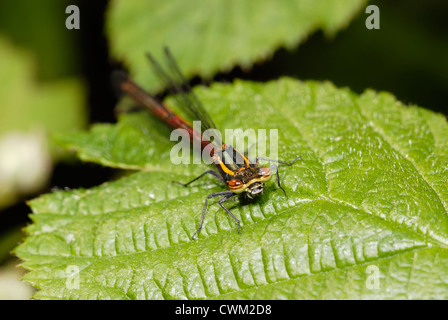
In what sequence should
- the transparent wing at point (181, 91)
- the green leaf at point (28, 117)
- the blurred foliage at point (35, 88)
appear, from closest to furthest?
the transparent wing at point (181, 91) → the green leaf at point (28, 117) → the blurred foliage at point (35, 88)

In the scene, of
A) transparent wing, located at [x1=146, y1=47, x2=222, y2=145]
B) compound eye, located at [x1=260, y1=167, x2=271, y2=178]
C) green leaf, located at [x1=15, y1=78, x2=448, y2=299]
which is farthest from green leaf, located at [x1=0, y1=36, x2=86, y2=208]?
compound eye, located at [x1=260, y1=167, x2=271, y2=178]

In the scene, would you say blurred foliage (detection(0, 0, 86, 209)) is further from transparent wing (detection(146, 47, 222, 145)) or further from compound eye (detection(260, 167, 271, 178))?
compound eye (detection(260, 167, 271, 178))

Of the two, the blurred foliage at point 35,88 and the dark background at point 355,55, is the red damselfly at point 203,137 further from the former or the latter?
the blurred foliage at point 35,88

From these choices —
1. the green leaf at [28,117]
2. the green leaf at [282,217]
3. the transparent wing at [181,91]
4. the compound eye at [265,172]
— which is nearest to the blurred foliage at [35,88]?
the green leaf at [28,117]

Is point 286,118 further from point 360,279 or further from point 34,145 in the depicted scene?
point 34,145

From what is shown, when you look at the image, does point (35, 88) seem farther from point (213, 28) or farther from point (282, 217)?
point (282, 217)

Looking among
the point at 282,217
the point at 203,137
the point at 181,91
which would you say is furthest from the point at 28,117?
the point at 282,217
